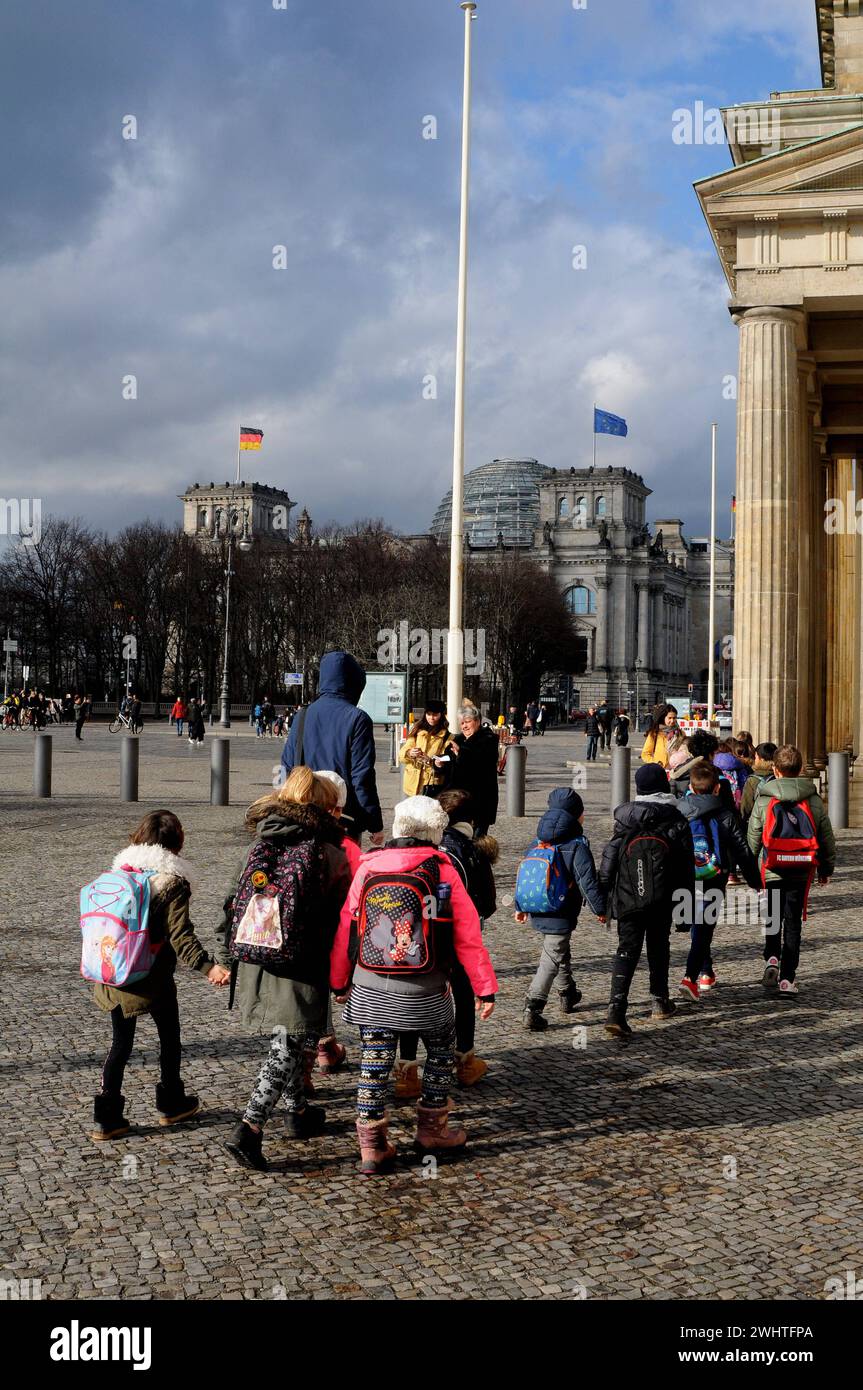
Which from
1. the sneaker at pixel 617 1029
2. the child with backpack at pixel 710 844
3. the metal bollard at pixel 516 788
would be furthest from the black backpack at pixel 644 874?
the metal bollard at pixel 516 788

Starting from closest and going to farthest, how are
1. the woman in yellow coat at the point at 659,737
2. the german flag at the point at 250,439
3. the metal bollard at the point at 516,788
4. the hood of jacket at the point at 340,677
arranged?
the hood of jacket at the point at 340,677, the woman in yellow coat at the point at 659,737, the metal bollard at the point at 516,788, the german flag at the point at 250,439

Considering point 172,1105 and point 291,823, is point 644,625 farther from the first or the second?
point 291,823

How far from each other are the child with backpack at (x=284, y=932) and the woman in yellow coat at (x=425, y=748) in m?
6.22

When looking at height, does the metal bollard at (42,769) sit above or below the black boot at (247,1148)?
above

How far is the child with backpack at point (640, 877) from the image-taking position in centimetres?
781

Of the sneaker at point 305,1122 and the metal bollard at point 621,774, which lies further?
the metal bollard at point 621,774

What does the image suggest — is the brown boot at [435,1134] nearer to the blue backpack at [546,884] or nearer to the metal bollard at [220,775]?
the blue backpack at [546,884]

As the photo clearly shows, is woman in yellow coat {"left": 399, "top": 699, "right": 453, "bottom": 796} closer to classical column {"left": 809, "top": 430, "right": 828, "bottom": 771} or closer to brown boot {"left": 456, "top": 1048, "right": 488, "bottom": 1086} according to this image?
brown boot {"left": 456, "top": 1048, "right": 488, "bottom": 1086}

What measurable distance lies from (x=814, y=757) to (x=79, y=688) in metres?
63.3

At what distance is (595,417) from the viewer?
276ft

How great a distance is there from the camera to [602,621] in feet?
447

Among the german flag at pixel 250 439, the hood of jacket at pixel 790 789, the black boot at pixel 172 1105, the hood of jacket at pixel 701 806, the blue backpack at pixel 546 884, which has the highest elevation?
the german flag at pixel 250 439

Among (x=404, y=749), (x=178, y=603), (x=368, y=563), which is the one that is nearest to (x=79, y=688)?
(x=178, y=603)

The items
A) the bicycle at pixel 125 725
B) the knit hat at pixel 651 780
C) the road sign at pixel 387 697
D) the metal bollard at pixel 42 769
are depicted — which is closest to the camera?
the knit hat at pixel 651 780
